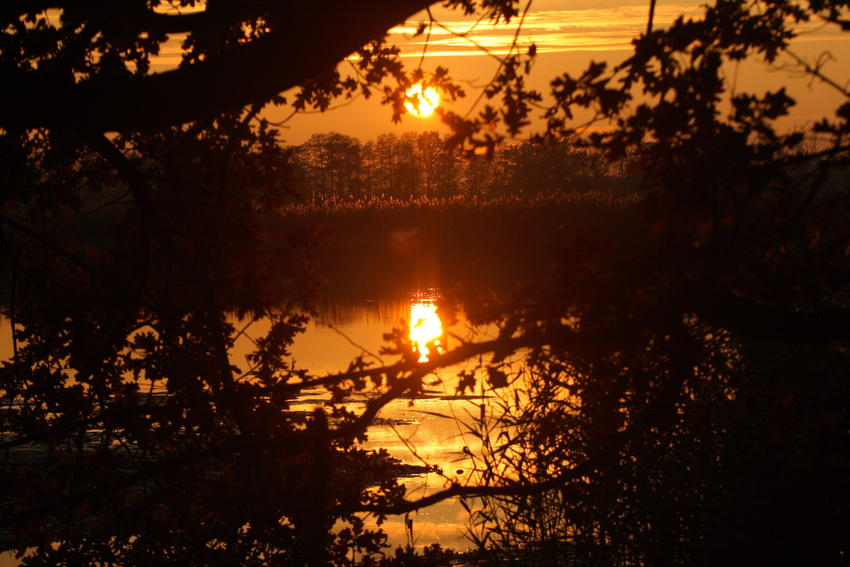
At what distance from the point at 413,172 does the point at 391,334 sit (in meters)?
57.2

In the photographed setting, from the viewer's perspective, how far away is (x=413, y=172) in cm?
5912

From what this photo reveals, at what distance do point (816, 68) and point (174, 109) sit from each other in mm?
2224

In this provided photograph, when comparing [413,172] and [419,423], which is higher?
[413,172]

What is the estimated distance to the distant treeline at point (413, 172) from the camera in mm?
53844

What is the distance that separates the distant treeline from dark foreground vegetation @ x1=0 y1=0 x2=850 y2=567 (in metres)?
48.3

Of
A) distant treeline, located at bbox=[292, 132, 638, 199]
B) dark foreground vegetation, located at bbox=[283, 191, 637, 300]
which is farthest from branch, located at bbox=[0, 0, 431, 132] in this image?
distant treeline, located at bbox=[292, 132, 638, 199]

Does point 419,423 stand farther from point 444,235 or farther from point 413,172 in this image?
point 413,172

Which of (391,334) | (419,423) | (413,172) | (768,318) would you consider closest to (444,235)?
(419,423)

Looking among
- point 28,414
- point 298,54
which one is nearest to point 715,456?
point 298,54

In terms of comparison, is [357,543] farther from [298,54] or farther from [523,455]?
[298,54]

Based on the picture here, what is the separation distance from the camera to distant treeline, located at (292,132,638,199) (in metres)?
53.8

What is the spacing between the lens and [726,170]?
225cm

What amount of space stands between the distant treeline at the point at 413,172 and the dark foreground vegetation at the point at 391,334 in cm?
4834

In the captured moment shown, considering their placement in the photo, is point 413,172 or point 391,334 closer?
point 391,334
